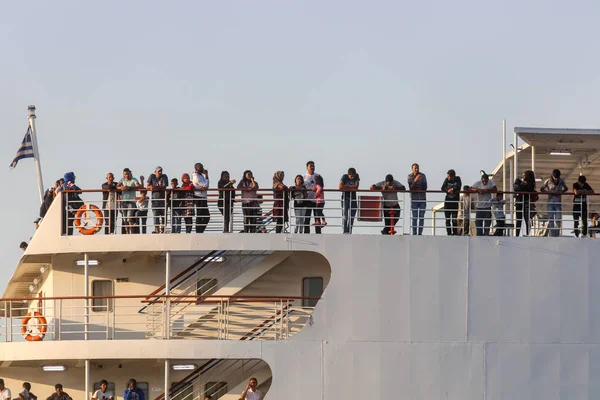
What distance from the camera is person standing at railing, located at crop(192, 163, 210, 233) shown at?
2741cm

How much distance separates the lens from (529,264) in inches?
1053

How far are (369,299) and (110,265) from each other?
6.06 m

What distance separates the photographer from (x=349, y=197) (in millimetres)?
27125

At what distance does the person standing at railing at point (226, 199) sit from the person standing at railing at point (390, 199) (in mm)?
3033

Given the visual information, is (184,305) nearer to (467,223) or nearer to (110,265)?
(110,265)

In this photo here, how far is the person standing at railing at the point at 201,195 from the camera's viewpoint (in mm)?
27406

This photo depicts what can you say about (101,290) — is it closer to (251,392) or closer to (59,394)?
(59,394)

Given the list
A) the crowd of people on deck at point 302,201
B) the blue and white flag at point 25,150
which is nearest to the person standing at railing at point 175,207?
the crowd of people on deck at point 302,201

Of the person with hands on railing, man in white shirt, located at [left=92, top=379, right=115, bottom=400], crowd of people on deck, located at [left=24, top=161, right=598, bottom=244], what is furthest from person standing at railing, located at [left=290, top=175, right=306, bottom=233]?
the person with hands on railing

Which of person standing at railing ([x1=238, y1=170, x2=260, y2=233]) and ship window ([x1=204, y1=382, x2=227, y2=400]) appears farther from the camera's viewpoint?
ship window ([x1=204, y1=382, x2=227, y2=400])

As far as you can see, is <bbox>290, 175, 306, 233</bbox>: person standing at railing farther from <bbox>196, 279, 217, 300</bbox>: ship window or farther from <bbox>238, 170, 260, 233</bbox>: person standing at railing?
<bbox>196, 279, 217, 300</bbox>: ship window

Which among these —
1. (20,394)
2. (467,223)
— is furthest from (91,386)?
(467,223)

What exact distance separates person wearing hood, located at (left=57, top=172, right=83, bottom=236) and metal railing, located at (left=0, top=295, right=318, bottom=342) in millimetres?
1578

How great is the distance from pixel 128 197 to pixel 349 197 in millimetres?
4876
